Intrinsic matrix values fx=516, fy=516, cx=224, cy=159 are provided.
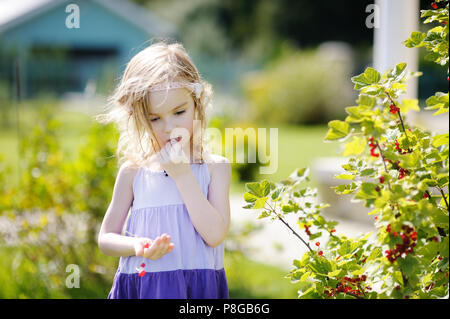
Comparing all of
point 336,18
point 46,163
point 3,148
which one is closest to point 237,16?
point 336,18

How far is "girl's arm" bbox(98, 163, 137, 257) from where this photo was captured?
1.57m

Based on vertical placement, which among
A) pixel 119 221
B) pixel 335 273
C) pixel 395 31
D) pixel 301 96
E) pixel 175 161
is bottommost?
pixel 335 273

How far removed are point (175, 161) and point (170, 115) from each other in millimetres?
166

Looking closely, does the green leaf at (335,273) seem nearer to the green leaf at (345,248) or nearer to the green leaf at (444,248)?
the green leaf at (345,248)

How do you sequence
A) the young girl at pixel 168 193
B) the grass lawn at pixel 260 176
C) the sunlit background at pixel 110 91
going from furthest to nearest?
the grass lawn at pixel 260 176, the sunlit background at pixel 110 91, the young girl at pixel 168 193

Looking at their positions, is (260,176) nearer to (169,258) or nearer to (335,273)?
(169,258)

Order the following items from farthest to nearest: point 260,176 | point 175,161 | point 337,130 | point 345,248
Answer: point 260,176, point 175,161, point 345,248, point 337,130

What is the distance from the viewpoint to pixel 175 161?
160 cm

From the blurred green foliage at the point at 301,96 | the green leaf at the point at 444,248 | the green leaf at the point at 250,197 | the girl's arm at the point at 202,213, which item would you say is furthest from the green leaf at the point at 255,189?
the blurred green foliage at the point at 301,96

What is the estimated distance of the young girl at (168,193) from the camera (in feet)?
5.22

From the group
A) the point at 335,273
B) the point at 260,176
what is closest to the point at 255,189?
the point at 335,273
